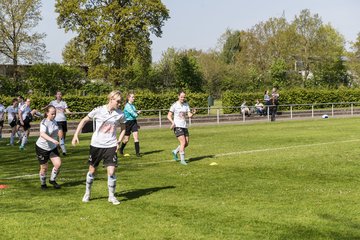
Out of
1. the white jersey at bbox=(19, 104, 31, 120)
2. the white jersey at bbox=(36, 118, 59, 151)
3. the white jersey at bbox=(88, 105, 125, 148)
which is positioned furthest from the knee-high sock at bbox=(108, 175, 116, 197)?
the white jersey at bbox=(19, 104, 31, 120)

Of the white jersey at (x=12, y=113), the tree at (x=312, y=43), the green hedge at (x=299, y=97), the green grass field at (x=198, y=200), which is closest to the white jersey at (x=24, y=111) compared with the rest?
the white jersey at (x=12, y=113)

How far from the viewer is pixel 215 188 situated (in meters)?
10.1

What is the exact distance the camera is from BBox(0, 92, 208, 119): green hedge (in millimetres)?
36719

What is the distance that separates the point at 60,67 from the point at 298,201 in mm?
46798

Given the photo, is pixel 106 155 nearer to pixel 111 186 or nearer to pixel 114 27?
pixel 111 186

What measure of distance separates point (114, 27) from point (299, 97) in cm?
2078

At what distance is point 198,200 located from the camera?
Result: 8.87 m

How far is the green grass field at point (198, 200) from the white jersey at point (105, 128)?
3.50 ft

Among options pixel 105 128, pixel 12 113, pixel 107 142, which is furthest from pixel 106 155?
pixel 12 113

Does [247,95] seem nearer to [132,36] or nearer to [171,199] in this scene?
[132,36]

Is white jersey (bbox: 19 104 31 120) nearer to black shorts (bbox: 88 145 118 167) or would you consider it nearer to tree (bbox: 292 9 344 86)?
black shorts (bbox: 88 145 118 167)

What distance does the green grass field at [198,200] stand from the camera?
271 inches

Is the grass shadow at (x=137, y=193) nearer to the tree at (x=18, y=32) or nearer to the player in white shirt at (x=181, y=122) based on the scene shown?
the player in white shirt at (x=181, y=122)

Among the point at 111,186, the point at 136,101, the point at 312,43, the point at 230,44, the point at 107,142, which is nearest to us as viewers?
the point at 111,186
